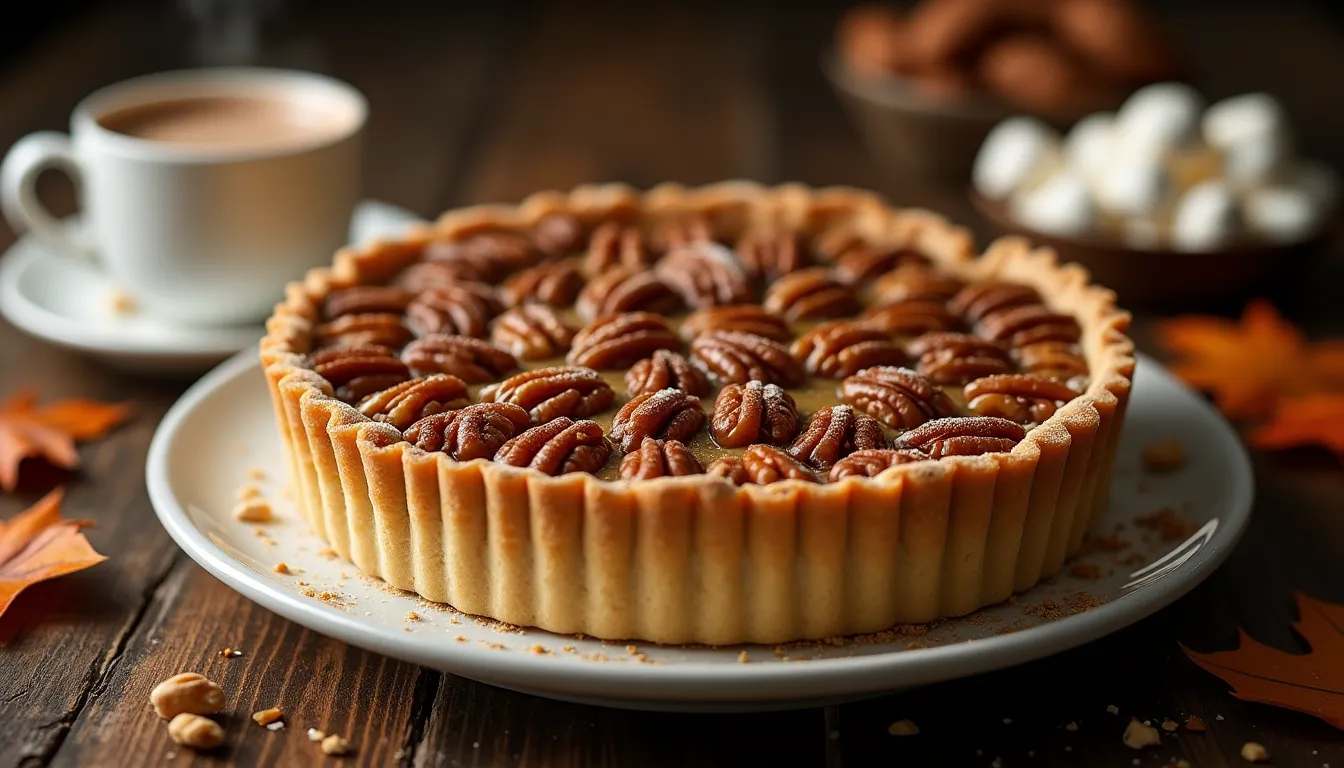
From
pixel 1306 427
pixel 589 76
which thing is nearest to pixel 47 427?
pixel 1306 427

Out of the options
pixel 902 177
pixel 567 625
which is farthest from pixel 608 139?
pixel 567 625

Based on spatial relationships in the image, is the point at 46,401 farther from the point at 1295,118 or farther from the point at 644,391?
the point at 1295,118

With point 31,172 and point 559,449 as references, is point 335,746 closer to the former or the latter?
point 559,449

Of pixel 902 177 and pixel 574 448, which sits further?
pixel 902 177

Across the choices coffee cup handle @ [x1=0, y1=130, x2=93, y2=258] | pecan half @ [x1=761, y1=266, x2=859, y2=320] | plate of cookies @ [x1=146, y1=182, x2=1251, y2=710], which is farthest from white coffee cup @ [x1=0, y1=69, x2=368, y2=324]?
pecan half @ [x1=761, y1=266, x2=859, y2=320]

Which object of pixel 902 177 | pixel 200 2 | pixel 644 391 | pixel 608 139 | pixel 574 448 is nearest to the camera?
pixel 574 448

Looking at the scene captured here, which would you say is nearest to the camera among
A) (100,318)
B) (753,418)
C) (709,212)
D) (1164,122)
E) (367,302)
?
(753,418)

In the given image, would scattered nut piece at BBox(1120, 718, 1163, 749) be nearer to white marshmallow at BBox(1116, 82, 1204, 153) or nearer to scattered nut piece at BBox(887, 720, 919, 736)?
scattered nut piece at BBox(887, 720, 919, 736)
